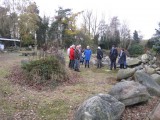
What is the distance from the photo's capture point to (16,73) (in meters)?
13.0

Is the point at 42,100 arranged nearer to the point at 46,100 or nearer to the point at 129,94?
the point at 46,100

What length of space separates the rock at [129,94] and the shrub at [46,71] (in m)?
3.72

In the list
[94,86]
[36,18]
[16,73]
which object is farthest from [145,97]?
[36,18]

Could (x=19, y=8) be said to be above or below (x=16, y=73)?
above

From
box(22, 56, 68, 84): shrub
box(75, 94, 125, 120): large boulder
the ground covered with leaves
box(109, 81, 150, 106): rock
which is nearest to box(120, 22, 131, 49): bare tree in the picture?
box(22, 56, 68, 84): shrub

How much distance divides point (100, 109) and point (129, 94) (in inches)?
82.9

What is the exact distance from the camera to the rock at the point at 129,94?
840 centimetres

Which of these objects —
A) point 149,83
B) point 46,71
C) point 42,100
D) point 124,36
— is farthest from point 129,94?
point 124,36

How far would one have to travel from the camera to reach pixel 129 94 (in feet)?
27.7

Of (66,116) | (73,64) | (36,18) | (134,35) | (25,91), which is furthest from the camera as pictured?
(134,35)

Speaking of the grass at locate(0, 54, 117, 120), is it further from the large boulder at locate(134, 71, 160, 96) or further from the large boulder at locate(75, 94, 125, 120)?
the large boulder at locate(134, 71, 160, 96)

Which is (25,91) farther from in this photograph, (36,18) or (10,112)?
(36,18)

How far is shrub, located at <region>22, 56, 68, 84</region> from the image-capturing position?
37.4ft

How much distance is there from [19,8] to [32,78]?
35.3m
